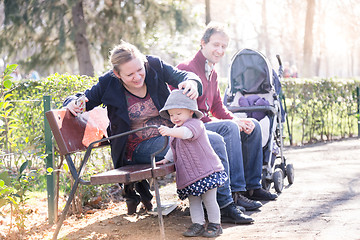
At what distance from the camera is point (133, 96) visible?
422cm

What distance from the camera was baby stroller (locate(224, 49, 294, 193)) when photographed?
18.6 ft

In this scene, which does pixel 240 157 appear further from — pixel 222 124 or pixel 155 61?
pixel 155 61

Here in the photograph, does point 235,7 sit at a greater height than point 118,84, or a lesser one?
greater

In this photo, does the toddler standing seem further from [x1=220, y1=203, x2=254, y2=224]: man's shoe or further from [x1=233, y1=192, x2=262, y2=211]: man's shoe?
[x1=233, y1=192, x2=262, y2=211]: man's shoe

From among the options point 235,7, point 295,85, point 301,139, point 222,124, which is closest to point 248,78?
point 222,124

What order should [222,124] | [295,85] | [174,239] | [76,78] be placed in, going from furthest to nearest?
[295,85], [76,78], [222,124], [174,239]

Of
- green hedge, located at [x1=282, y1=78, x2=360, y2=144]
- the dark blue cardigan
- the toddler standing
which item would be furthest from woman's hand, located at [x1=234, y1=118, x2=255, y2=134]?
green hedge, located at [x1=282, y1=78, x2=360, y2=144]

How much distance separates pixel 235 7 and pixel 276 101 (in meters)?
41.1

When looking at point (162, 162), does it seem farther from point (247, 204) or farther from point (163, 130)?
point (247, 204)

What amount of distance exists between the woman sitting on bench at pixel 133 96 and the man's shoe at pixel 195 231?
684 millimetres

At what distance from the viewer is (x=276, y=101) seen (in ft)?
19.6

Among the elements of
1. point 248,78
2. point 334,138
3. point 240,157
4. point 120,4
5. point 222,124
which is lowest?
point 334,138

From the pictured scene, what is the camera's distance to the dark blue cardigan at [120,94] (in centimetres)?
411

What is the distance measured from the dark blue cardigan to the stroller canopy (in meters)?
2.02
